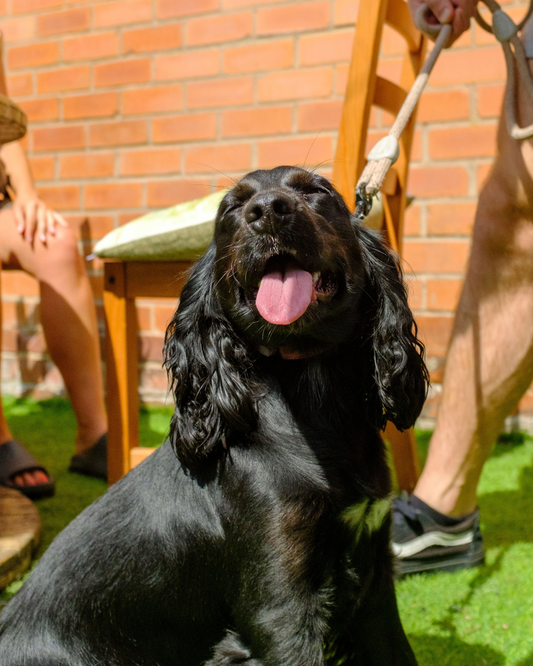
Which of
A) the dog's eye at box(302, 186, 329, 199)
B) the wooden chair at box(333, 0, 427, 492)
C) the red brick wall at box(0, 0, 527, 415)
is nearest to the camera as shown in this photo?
the dog's eye at box(302, 186, 329, 199)

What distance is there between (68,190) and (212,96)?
1.22 m

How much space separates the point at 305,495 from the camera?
1.35 meters

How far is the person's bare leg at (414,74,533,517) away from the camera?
196cm

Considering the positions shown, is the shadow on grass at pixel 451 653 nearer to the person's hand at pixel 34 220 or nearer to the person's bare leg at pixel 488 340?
the person's bare leg at pixel 488 340

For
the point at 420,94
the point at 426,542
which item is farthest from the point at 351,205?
the point at 426,542

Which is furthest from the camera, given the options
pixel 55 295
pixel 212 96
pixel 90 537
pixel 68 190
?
pixel 68 190

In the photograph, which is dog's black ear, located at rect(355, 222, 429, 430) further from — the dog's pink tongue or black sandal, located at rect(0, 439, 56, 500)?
black sandal, located at rect(0, 439, 56, 500)

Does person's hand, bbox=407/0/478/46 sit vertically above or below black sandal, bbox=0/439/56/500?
above

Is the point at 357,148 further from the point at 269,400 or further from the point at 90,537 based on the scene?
the point at 90,537

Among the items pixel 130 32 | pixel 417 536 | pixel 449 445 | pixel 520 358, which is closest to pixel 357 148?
pixel 520 358

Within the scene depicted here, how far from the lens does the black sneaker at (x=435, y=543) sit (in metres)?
2.15

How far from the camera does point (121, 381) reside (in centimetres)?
265

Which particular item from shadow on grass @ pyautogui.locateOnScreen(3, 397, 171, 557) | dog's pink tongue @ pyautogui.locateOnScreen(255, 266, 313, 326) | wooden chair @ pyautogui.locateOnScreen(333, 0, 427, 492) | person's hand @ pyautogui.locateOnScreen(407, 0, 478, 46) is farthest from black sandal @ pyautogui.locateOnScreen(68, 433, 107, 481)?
person's hand @ pyautogui.locateOnScreen(407, 0, 478, 46)

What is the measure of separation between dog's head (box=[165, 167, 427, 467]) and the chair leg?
1013 mm
